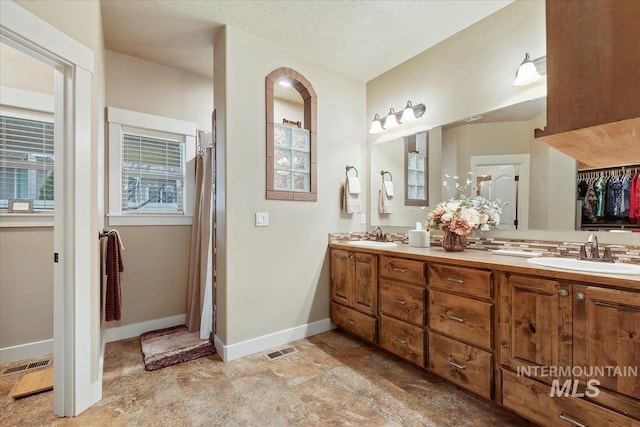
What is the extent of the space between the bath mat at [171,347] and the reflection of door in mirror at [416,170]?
7.42 feet

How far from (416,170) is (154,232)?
2616 millimetres

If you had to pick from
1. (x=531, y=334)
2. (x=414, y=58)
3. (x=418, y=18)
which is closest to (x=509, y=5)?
(x=418, y=18)

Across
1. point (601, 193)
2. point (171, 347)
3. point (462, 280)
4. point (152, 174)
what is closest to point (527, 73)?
point (601, 193)

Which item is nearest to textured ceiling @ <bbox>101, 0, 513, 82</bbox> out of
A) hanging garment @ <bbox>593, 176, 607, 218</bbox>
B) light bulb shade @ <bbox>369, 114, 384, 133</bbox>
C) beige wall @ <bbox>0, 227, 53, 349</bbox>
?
light bulb shade @ <bbox>369, 114, 384, 133</bbox>

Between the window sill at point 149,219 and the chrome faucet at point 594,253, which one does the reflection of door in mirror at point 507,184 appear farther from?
the window sill at point 149,219

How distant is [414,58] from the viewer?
9.21 feet

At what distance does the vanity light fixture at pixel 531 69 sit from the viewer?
1953mm

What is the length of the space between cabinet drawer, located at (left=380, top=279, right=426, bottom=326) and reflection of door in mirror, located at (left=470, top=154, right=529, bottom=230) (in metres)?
0.84

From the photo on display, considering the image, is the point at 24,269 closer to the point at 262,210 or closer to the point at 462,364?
the point at 262,210

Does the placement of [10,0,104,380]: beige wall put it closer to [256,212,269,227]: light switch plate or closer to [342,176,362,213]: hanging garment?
[256,212,269,227]: light switch plate

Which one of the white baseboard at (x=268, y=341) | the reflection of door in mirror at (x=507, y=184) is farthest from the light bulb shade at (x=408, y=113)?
the white baseboard at (x=268, y=341)

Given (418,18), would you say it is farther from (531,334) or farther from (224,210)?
(531,334)

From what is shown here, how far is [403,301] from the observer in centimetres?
218

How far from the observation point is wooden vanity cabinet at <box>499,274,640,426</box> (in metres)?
1.24
